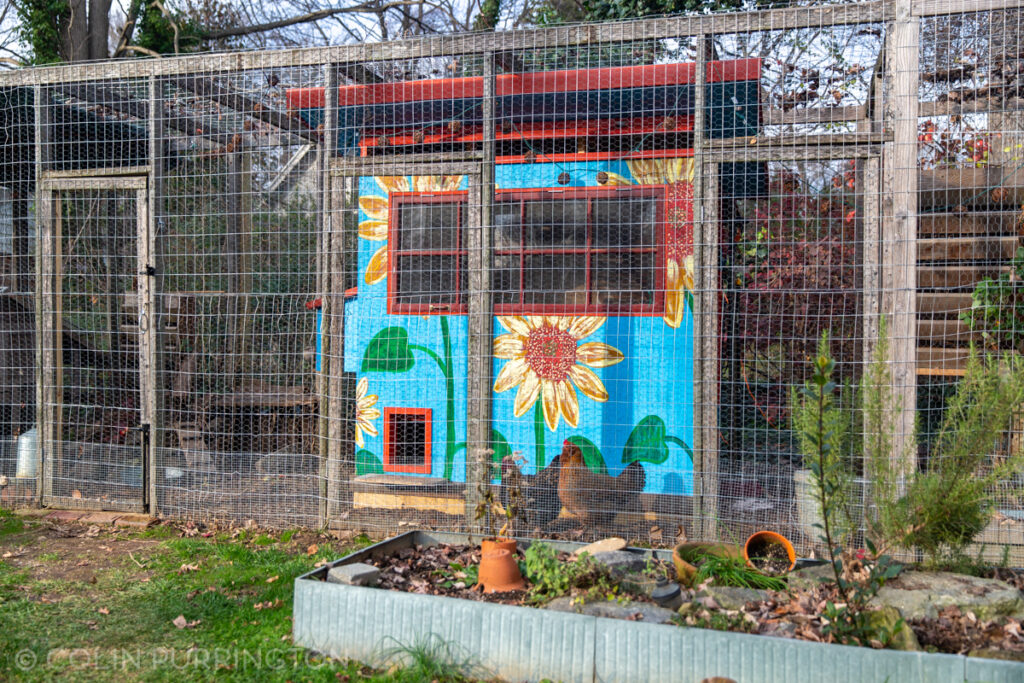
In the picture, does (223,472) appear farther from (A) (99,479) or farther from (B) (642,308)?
(B) (642,308)

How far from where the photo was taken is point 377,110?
645 centimetres

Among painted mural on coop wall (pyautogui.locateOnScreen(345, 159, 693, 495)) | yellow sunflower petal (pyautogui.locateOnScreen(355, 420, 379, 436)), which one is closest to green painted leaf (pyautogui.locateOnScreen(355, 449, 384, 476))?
painted mural on coop wall (pyautogui.locateOnScreen(345, 159, 693, 495))

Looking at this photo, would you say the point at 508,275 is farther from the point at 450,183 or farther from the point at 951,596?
the point at 951,596

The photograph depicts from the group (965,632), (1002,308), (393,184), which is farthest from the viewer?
(393,184)

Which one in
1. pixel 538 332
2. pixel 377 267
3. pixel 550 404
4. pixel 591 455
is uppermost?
pixel 377 267

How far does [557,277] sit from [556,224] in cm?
40

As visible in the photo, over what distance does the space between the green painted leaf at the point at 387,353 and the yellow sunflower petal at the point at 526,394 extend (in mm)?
950

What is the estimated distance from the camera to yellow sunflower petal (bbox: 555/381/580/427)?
617 cm

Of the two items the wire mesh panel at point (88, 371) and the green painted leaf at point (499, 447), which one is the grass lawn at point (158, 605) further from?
the green painted leaf at point (499, 447)

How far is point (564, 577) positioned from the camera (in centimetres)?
396

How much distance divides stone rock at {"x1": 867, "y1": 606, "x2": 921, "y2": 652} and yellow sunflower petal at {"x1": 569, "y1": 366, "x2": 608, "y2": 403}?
2.87m

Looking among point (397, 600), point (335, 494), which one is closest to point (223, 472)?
point (335, 494)

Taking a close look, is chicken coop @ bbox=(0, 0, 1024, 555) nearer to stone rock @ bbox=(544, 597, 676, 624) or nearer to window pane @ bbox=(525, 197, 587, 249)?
window pane @ bbox=(525, 197, 587, 249)

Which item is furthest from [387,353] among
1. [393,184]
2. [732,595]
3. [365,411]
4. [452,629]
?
[732,595]
